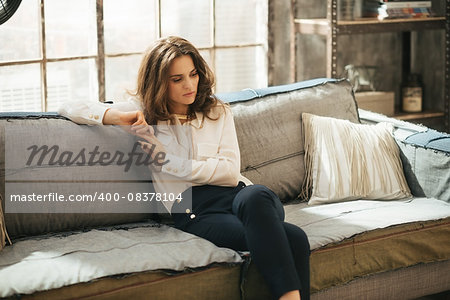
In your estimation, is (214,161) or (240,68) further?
(240,68)

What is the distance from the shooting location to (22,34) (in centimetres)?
304

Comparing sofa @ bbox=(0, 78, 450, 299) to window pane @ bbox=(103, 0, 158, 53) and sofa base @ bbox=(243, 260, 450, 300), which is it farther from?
window pane @ bbox=(103, 0, 158, 53)

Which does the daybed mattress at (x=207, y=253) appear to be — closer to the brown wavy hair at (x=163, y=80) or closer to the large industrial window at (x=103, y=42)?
the brown wavy hair at (x=163, y=80)

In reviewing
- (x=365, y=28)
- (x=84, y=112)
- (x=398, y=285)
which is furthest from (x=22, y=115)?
(x=365, y=28)

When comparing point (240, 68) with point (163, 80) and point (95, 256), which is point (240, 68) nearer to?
point (163, 80)

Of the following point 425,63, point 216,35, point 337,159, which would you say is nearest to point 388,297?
point 337,159

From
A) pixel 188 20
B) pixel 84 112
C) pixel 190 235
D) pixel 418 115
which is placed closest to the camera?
pixel 190 235

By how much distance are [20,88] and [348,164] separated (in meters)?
1.52

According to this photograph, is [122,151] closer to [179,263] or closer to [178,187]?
[178,187]

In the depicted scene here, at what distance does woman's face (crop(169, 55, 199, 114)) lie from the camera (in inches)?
98.6

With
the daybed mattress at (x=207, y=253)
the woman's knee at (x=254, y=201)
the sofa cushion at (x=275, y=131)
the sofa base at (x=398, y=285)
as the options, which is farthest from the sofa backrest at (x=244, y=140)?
the sofa base at (x=398, y=285)

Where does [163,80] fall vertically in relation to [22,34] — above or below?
below

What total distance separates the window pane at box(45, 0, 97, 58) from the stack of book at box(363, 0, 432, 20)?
149 centimetres

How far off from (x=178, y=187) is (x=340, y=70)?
6.26 feet
